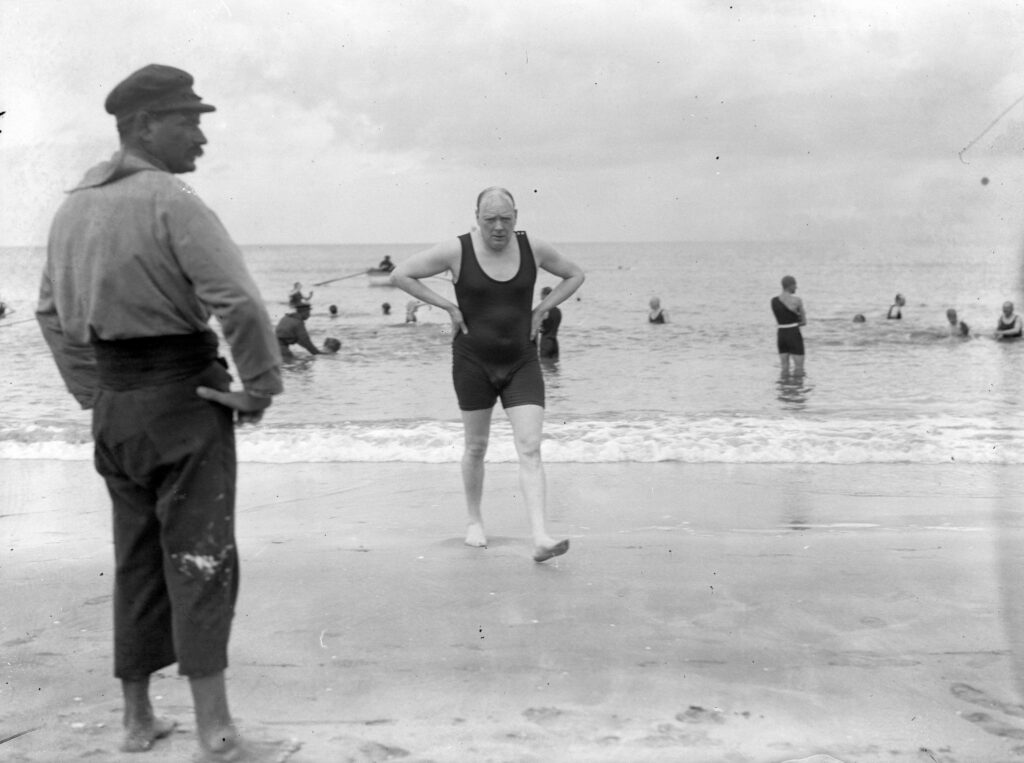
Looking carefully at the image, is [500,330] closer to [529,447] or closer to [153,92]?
[529,447]

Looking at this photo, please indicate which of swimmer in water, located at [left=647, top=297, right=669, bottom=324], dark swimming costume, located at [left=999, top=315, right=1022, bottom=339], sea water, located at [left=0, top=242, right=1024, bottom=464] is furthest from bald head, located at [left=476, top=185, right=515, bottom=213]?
swimmer in water, located at [left=647, top=297, right=669, bottom=324]

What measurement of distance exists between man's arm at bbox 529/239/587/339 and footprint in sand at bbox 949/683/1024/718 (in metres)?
2.75

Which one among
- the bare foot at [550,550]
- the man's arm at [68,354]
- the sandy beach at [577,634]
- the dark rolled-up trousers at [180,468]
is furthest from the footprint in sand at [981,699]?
the man's arm at [68,354]

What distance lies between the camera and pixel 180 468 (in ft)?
10.2

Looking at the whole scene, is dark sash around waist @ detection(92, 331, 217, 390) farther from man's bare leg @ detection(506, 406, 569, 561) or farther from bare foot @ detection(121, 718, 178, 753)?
man's bare leg @ detection(506, 406, 569, 561)

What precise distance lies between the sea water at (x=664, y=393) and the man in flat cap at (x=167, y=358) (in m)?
1.98

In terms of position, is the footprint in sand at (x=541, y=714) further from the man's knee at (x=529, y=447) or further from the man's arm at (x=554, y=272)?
the man's arm at (x=554, y=272)

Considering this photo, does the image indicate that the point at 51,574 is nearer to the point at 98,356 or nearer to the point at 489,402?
the point at 489,402

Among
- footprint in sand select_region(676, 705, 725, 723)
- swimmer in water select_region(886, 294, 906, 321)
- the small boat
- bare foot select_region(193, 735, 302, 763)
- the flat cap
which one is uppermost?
the small boat

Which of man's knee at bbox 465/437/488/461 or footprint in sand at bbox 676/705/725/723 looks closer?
footprint in sand at bbox 676/705/725/723

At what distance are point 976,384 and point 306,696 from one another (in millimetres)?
15516

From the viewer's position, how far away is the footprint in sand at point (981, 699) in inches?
140

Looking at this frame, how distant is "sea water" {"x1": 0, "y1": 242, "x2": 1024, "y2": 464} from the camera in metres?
10.2

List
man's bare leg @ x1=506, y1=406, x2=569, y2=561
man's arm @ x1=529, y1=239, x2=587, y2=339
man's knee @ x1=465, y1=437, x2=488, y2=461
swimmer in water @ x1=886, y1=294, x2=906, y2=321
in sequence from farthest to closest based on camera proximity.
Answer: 1. swimmer in water @ x1=886, y1=294, x2=906, y2=321
2. man's knee @ x1=465, y1=437, x2=488, y2=461
3. man's arm @ x1=529, y1=239, x2=587, y2=339
4. man's bare leg @ x1=506, y1=406, x2=569, y2=561
